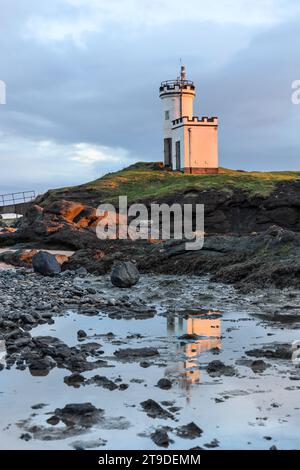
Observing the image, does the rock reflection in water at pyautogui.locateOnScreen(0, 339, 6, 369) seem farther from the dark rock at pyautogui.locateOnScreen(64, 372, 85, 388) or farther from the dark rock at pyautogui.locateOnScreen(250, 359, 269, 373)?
the dark rock at pyautogui.locateOnScreen(250, 359, 269, 373)

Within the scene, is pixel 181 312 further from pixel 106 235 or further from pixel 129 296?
pixel 106 235

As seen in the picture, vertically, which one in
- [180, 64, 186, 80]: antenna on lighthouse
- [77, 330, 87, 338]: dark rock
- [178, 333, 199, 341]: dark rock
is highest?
[180, 64, 186, 80]: antenna on lighthouse

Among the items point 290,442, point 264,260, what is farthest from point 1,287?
point 290,442

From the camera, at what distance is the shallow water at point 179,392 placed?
20.6 feet

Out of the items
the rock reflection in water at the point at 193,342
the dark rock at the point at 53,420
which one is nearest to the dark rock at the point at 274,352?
the rock reflection in water at the point at 193,342

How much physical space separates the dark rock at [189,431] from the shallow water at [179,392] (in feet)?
0.21

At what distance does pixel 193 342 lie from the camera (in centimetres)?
1112

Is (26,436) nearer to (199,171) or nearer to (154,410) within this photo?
(154,410)

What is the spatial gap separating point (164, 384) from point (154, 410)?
1037 mm

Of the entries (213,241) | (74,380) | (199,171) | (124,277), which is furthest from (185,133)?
(74,380)

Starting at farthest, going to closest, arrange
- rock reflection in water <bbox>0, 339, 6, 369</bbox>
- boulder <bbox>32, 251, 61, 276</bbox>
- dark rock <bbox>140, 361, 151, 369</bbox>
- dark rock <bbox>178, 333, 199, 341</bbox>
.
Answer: boulder <bbox>32, 251, 61, 276</bbox> → dark rock <bbox>178, 333, 199, 341</bbox> → dark rock <bbox>140, 361, 151, 369</bbox> → rock reflection in water <bbox>0, 339, 6, 369</bbox>

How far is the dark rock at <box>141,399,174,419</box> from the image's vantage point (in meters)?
6.87

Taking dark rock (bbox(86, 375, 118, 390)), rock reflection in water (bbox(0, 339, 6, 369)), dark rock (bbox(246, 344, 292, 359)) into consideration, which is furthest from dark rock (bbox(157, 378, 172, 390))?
rock reflection in water (bbox(0, 339, 6, 369))

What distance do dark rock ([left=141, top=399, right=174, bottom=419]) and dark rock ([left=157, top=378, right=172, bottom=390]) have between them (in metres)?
0.78
